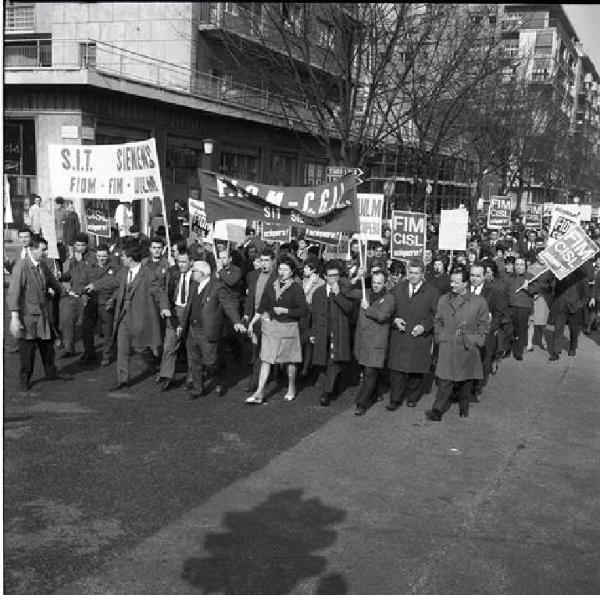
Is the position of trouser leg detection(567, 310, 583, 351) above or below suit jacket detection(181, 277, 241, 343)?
below

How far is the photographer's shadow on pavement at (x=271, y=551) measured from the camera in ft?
15.3

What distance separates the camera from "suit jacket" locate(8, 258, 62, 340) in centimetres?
905

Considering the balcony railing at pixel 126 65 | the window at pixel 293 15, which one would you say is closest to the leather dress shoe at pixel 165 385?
the window at pixel 293 15

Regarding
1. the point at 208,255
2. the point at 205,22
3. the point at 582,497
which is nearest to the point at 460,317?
the point at 582,497

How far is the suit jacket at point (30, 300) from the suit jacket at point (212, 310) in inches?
63.5

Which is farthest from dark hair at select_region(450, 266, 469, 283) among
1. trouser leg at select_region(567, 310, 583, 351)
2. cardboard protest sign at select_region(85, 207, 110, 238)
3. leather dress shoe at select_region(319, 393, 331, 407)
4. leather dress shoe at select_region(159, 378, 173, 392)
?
cardboard protest sign at select_region(85, 207, 110, 238)

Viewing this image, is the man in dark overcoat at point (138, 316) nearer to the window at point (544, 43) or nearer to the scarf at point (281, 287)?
the scarf at point (281, 287)

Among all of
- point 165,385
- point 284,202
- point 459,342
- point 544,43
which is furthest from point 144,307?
point 544,43

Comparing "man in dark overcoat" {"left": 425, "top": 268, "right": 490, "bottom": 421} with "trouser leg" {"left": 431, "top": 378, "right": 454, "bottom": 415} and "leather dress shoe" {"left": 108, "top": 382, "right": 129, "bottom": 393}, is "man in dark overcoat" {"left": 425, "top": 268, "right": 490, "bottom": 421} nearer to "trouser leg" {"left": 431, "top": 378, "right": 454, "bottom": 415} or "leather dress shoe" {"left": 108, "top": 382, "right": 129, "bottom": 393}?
"trouser leg" {"left": 431, "top": 378, "right": 454, "bottom": 415}

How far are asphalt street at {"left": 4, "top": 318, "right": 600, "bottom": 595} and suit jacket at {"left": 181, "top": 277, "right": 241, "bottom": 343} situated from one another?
0.83 metres

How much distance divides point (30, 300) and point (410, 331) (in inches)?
175

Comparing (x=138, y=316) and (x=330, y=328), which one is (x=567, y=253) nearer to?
(x=330, y=328)

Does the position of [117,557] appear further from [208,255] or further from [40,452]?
[208,255]

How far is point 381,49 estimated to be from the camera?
19.1m
